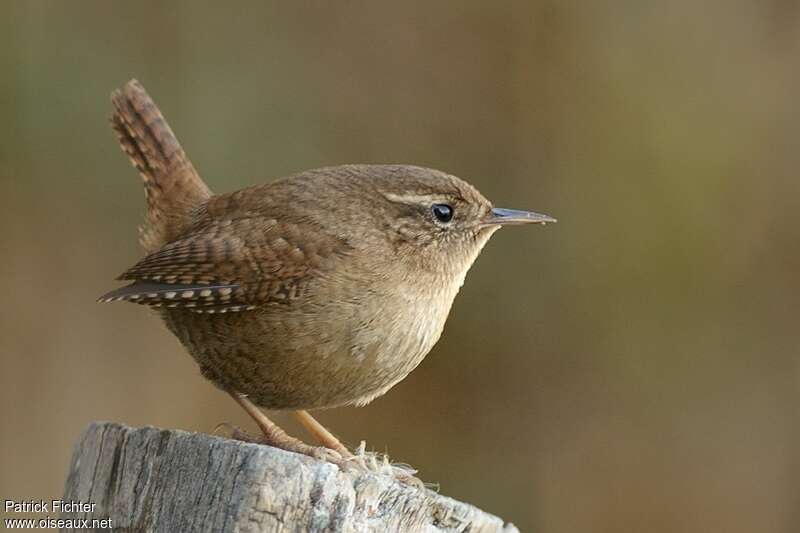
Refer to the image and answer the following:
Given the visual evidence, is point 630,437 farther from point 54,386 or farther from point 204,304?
point 204,304

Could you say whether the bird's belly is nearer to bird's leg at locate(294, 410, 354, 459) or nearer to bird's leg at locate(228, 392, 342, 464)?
bird's leg at locate(228, 392, 342, 464)

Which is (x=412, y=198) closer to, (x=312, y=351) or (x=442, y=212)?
(x=442, y=212)

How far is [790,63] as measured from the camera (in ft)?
23.1

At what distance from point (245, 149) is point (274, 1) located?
97 cm

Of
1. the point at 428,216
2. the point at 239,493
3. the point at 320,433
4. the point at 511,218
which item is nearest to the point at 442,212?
the point at 428,216

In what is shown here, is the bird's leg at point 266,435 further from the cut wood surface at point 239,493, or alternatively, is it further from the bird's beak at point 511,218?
the bird's beak at point 511,218

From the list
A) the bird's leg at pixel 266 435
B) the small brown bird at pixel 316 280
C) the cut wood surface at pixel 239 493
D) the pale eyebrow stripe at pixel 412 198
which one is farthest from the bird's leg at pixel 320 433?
the cut wood surface at pixel 239 493

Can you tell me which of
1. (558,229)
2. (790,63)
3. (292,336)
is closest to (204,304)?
(292,336)

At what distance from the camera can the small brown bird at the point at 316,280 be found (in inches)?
128

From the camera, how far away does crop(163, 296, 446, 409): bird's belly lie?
321cm

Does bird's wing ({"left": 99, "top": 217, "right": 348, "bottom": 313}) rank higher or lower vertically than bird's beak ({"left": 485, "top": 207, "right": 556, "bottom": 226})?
lower

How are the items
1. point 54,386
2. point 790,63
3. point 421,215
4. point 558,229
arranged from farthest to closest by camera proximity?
point 790,63 < point 558,229 < point 54,386 < point 421,215

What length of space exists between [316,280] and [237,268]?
0.24 metres

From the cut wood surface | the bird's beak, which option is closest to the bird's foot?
the cut wood surface
